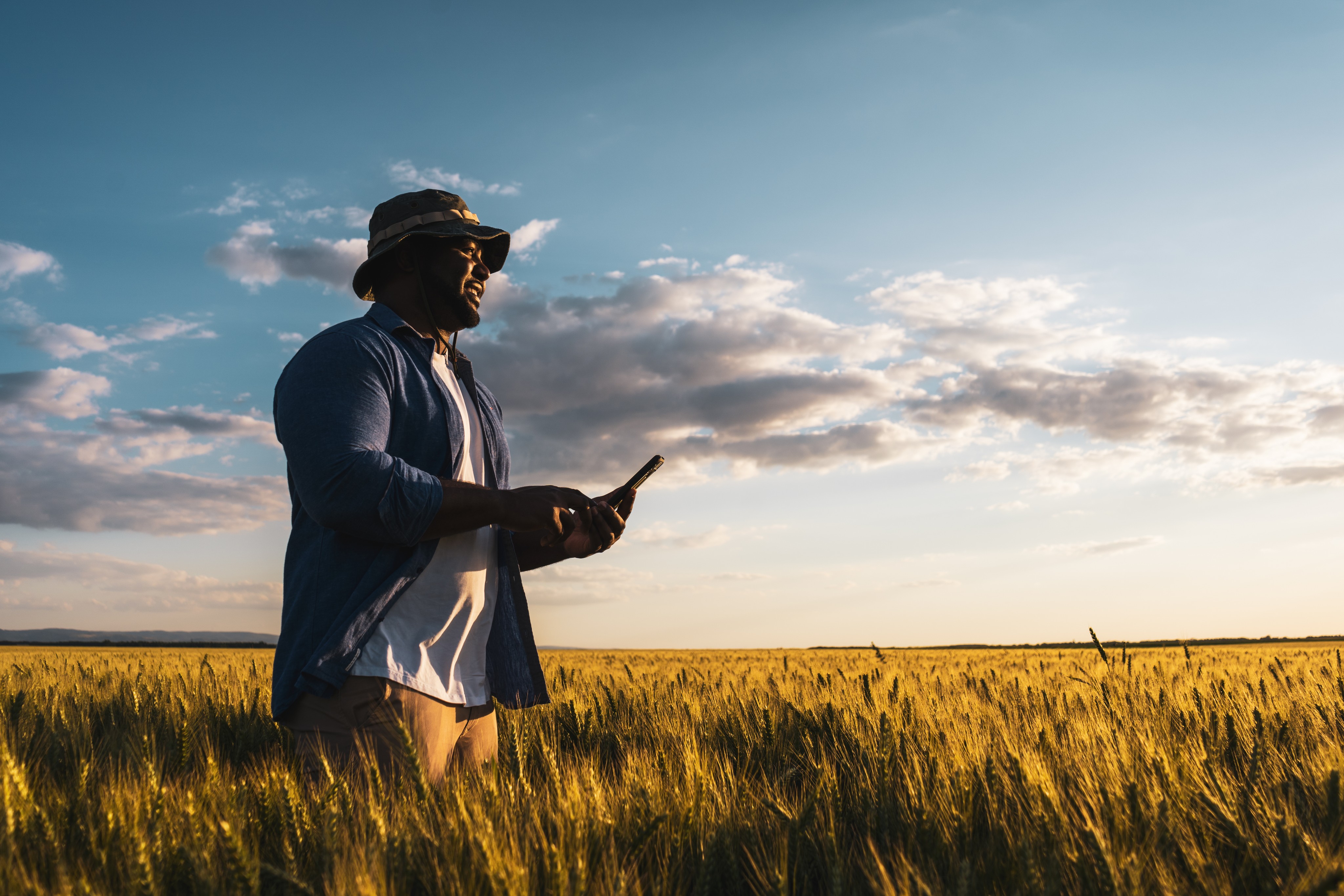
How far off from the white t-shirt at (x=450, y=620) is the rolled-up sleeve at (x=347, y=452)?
20 cm

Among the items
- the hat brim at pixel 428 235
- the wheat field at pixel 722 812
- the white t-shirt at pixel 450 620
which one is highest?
the hat brim at pixel 428 235

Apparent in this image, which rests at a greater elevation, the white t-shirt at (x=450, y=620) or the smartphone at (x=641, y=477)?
the smartphone at (x=641, y=477)

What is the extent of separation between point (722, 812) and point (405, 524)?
1075 mm

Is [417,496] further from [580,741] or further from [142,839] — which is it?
[580,741]

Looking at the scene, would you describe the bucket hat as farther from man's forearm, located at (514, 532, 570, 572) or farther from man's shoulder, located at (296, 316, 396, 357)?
man's forearm, located at (514, 532, 570, 572)

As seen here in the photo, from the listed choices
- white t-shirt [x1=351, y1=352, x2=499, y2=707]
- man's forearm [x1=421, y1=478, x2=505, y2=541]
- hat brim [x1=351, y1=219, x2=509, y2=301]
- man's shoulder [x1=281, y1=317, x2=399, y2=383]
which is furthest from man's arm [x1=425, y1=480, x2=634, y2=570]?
hat brim [x1=351, y1=219, x2=509, y2=301]

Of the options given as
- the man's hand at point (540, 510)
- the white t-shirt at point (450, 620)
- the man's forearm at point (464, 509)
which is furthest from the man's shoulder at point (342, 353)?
the man's hand at point (540, 510)

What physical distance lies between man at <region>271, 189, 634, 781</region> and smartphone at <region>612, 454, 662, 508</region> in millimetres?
89

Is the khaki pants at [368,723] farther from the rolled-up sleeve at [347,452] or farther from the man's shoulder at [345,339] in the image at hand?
the man's shoulder at [345,339]

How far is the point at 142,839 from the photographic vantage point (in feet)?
5.19

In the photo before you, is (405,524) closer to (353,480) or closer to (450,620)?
(353,480)

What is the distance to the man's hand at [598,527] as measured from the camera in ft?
8.16

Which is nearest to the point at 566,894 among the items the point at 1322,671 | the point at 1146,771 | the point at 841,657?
the point at 1146,771

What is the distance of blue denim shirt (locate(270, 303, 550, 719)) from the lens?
2.05 metres
